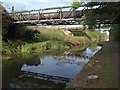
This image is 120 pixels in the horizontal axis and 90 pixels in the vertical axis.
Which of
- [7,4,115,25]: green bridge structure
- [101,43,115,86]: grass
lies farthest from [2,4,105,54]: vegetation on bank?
[101,43,115,86]: grass

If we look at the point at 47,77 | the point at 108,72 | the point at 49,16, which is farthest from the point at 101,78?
the point at 49,16

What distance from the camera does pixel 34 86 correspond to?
1719 cm

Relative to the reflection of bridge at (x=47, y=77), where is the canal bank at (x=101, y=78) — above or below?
above

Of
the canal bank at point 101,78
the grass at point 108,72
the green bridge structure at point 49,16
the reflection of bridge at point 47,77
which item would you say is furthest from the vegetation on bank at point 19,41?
the canal bank at point 101,78

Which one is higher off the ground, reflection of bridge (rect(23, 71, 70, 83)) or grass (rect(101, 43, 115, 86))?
grass (rect(101, 43, 115, 86))

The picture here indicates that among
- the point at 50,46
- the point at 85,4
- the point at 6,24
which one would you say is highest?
the point at 85,4

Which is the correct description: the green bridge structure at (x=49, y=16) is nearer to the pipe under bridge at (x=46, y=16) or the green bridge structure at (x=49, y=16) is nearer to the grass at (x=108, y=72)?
the pipe under bridge at (x=46, y=16)

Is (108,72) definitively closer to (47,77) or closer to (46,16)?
(47,77)

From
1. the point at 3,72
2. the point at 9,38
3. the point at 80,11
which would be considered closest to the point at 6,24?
the point at 9,38

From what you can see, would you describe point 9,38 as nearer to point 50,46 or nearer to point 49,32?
point 50,46

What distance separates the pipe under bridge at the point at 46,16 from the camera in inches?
1318

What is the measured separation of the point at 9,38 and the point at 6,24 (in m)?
3.81

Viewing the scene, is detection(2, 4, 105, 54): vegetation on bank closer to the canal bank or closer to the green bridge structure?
the green bridge structure

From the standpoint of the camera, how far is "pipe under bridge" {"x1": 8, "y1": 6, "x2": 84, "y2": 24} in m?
33.5
